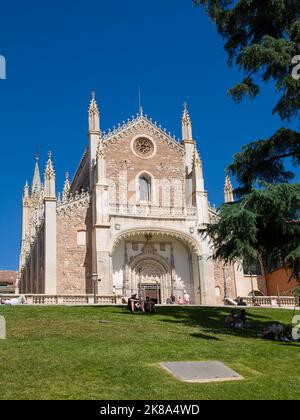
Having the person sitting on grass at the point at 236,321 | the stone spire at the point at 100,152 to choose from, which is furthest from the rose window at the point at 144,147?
the person sitting on grass at the point at 236,321

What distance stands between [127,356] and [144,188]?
29345mm

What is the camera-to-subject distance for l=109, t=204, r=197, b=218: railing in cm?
3891

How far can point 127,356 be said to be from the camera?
531 inches

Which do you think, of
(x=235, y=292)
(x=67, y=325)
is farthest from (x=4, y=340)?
(x=235, y=292)

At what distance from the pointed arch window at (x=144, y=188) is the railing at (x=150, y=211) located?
2139 millimetres

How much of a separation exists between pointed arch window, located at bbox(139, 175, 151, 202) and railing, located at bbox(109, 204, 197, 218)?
214 centimetres

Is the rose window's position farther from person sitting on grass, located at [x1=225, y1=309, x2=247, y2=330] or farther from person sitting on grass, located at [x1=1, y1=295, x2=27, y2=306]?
person sitting on grass, located at [x1=225, y1=309, x2=247, y2=330]

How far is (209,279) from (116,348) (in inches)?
996

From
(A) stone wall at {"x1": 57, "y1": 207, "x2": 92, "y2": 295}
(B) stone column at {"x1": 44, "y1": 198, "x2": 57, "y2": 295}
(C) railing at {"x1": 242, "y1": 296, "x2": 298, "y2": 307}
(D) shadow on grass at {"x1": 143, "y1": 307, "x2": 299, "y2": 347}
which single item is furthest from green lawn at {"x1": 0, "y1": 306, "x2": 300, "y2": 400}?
(A) stone wall at {"x1": 57, "y1": 207, "x2": 92, "y2": 295}

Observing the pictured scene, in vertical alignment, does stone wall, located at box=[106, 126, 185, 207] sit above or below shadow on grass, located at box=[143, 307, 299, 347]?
above

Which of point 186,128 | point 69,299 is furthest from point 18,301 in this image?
point 186,128

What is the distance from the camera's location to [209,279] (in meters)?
39.1

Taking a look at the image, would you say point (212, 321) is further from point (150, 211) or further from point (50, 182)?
point (50, 182)
